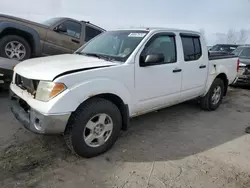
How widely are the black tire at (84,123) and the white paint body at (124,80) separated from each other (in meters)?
0.13

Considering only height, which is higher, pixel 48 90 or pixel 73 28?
pixel 73 28

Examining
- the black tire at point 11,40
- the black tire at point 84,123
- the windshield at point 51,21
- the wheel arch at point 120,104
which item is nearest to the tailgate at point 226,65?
the wheel arch at point 120,104

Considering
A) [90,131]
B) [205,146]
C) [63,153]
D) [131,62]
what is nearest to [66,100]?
[90,131]

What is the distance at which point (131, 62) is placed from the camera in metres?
3.57

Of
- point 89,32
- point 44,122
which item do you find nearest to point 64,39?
point 89,32

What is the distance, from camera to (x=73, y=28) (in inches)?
290

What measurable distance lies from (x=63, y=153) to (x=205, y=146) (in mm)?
2135

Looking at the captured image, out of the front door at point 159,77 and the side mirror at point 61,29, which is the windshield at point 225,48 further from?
the front door at point 159,77

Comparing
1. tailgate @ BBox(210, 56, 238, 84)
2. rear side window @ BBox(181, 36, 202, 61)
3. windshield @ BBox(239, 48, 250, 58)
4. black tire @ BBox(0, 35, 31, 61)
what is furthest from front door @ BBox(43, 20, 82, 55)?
windshield @ BBox(239, 48, 250, 58)

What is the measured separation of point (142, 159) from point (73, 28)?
5.18m

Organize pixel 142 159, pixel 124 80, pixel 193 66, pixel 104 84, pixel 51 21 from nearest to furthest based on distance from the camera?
pixel 104 84 → pixel 142 159 → pixel 124 80 → pixel 193 66 → pixel 51 21

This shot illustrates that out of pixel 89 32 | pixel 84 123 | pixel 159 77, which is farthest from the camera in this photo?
pixel 89 32

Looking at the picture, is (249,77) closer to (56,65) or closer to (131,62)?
(131,62)

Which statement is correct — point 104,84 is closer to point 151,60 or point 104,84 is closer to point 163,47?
point 151,60
